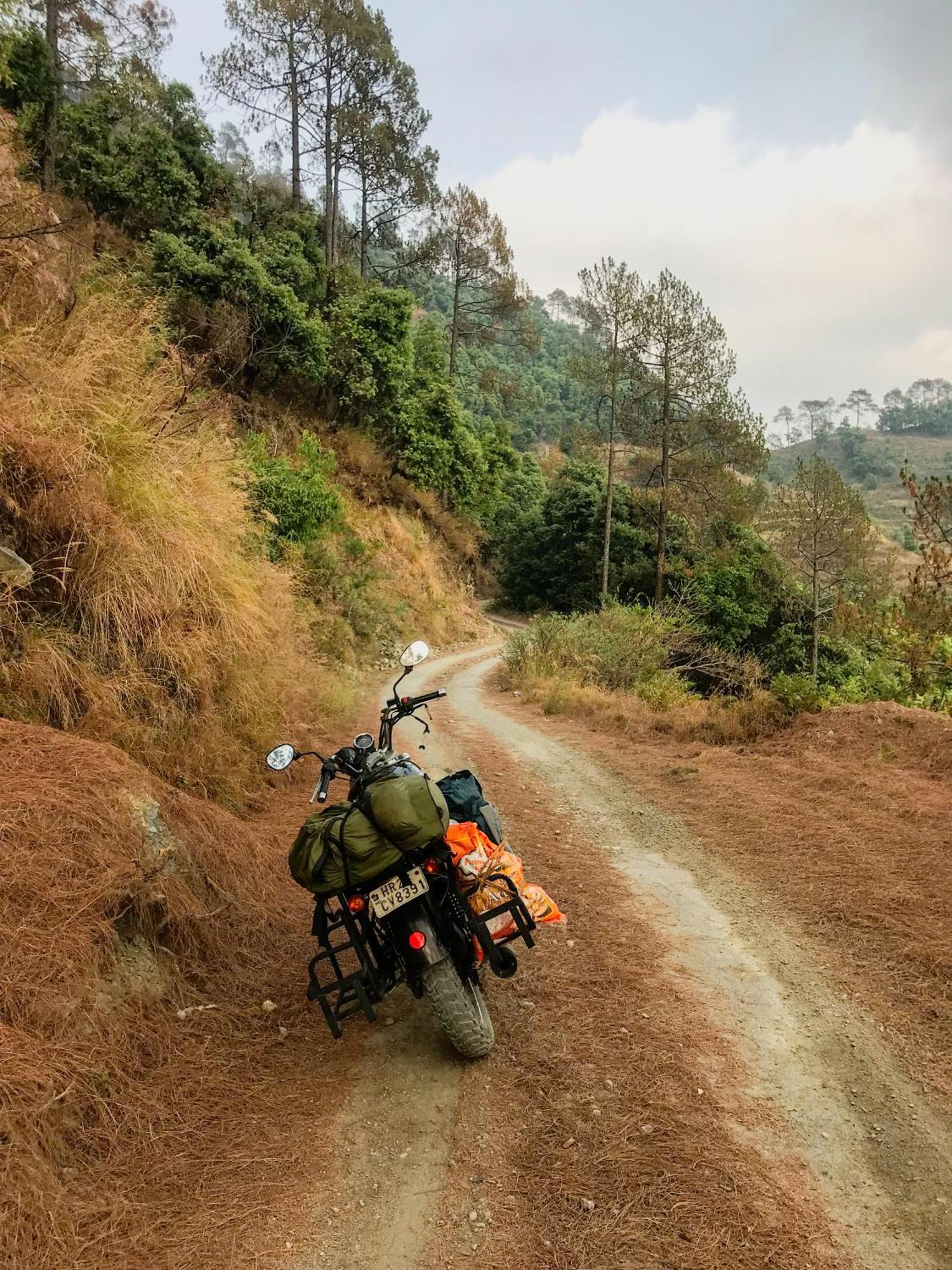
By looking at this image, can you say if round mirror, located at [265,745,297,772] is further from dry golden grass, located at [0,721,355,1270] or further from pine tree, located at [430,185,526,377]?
pine tree, located at [430,185,526,377]

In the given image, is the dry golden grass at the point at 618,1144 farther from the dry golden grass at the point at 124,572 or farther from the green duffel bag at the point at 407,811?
the dry golden grass at the point at 124,572

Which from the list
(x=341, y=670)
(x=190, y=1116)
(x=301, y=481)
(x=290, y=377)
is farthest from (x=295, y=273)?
(x=190, y=1116)

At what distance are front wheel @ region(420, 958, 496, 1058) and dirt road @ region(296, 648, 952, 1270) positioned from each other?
0.14 metres

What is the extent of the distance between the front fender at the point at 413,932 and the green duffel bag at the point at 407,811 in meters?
0.30

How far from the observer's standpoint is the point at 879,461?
96625 mm

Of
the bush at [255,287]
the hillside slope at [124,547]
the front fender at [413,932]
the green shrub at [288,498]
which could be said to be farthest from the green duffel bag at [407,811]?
the bush at [255,287]

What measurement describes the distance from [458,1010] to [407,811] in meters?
0.93

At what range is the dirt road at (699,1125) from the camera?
2312 millimetres

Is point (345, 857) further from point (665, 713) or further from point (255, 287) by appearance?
point (255, 287)

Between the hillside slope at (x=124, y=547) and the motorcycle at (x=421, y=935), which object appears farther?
the hillside slope at (x=124, y=547)

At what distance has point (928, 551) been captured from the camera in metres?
7.97

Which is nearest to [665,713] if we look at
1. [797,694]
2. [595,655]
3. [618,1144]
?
[797,694]

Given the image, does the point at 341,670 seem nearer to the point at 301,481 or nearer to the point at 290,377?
the point at 301,481

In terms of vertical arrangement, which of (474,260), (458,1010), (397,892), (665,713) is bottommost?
(665,713)
